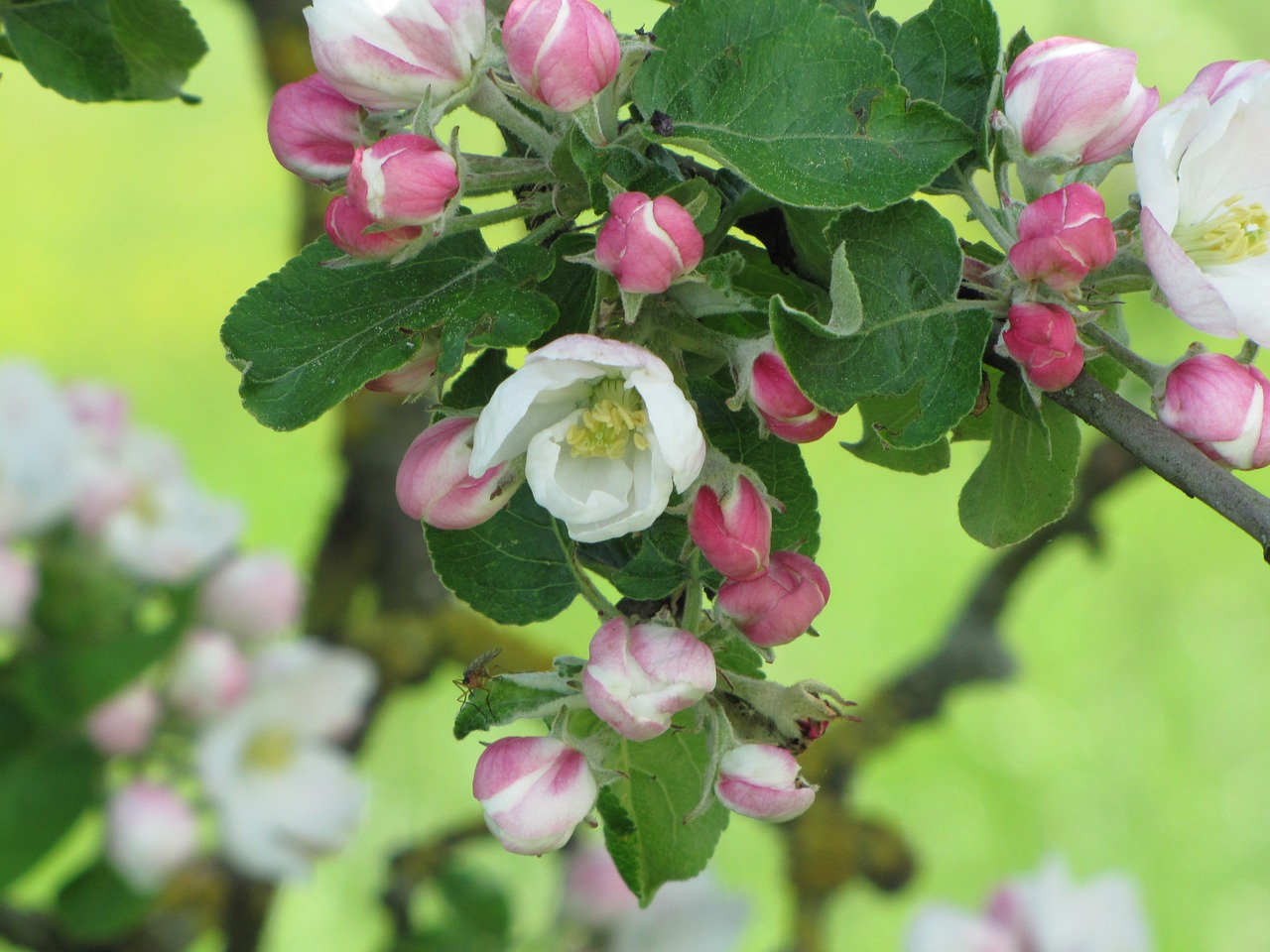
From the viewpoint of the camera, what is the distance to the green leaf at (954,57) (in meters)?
0.44

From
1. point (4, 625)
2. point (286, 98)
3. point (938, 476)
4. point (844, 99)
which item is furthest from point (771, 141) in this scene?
point (938, 476)

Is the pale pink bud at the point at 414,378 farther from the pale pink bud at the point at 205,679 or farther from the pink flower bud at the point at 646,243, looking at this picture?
the pale pink bud at the point at 205,679

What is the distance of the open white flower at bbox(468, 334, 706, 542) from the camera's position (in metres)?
0.37

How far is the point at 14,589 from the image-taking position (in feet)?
3.36

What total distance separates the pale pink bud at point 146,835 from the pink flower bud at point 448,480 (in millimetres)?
724

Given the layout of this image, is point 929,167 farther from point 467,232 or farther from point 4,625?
point 4,625

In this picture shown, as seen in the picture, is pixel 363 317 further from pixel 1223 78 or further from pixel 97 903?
pixel 97 903

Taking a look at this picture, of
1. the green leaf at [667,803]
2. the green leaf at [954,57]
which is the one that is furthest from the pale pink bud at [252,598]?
the green leaf at [954,57]

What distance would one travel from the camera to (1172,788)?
2379 mm

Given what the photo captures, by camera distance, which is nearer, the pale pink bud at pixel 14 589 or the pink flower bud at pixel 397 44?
the pink flower bud at pixel 397 44

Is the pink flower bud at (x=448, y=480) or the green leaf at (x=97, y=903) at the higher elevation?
the pink flower bud at (x=448, y=480)

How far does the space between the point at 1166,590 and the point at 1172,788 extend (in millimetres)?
388

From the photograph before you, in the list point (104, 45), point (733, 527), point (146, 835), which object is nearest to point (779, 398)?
point (733, 527)

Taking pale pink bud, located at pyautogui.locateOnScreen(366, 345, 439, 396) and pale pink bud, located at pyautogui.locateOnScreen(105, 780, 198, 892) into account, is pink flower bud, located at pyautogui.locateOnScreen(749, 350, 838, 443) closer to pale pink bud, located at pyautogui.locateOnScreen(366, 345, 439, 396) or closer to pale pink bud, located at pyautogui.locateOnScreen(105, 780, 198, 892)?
pale pink bud, located at pyautogui.locateOnScreen(366, 345, 439, 396)
